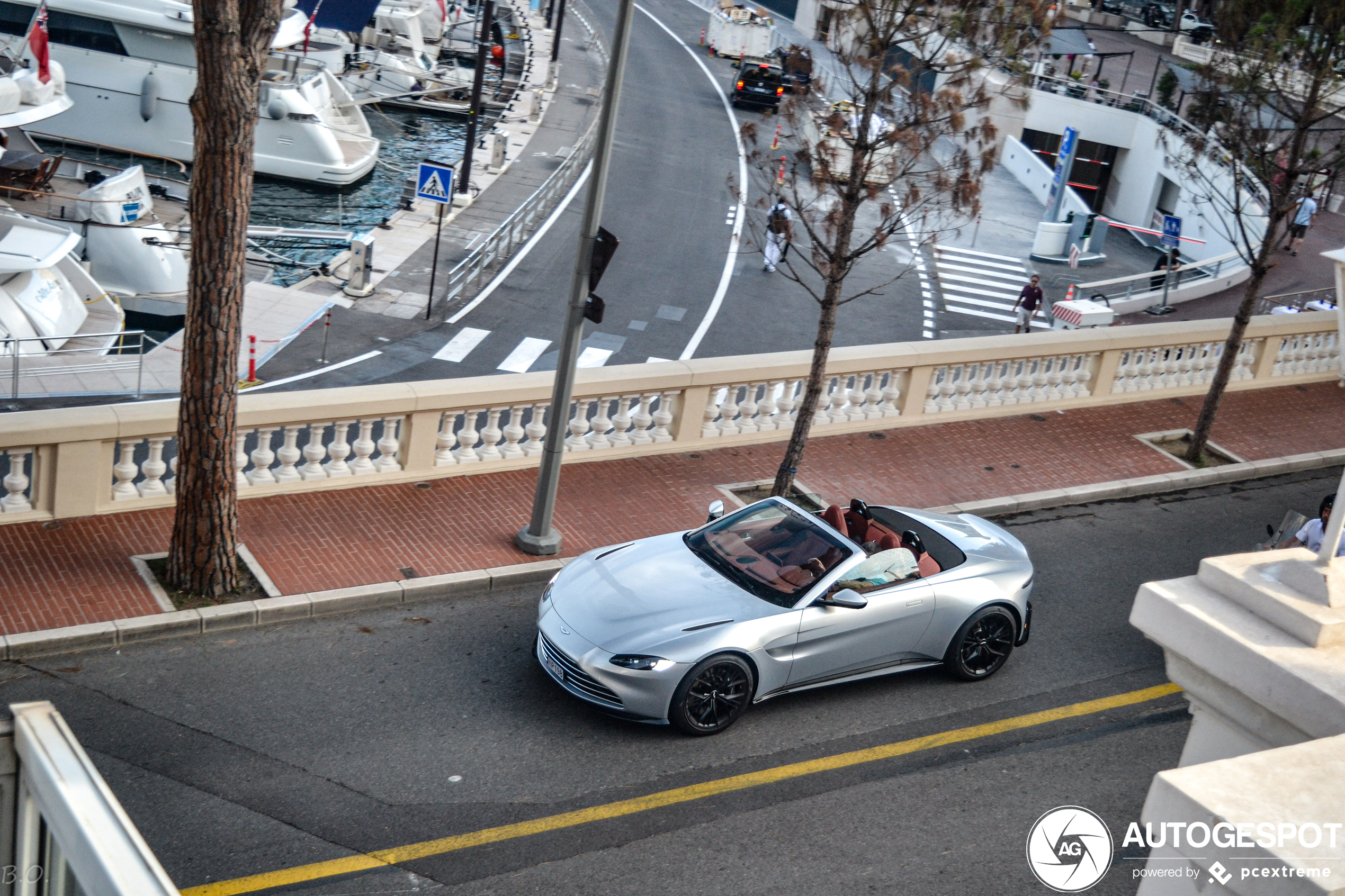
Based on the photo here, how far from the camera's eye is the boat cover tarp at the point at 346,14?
147 feet

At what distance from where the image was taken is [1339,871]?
2795 mm

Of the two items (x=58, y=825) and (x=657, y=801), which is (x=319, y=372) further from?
(x=58, y=825)

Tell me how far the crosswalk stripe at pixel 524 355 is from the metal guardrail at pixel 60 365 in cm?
624

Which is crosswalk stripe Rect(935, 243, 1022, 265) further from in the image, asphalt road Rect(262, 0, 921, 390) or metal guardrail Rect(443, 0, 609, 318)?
metal guardrail Rect(443, 0, 609, 318)

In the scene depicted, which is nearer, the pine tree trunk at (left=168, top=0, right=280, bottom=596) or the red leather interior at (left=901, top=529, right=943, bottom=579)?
the pine tree trunk at (left=168, top=0, right=280, bottom=596)

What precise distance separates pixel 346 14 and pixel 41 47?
1809cm

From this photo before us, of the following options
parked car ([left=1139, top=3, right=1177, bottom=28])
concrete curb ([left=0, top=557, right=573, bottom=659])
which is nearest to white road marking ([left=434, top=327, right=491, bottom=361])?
concrete curb ([left=0, top=557, right=573, bottom=659])

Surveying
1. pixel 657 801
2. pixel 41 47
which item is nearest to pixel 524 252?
pixel 41 47

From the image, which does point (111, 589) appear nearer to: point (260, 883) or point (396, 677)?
point (396, 677)

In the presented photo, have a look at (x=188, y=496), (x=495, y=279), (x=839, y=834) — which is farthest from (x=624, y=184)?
(x=839, y=834)

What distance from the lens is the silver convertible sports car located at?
31.8ft

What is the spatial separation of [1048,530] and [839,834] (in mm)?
7074

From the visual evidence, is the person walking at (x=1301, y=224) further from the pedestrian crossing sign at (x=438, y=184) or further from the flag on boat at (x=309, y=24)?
the flag on boat at (x=309, y=24)

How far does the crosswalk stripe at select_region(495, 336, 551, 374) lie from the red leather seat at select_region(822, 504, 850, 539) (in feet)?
42.0
